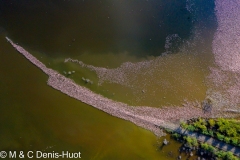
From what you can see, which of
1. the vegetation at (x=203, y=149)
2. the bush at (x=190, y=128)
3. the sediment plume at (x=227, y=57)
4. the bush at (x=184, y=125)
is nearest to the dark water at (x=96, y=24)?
the sediment plume at (x=227, y=57)

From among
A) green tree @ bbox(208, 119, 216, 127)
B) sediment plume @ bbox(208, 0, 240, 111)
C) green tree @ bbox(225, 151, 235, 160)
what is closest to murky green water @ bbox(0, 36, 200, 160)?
green tree @ bbox(208, 119, 216, 127)

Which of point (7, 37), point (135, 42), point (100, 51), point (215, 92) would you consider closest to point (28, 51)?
point (7, 37)

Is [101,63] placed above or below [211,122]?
above

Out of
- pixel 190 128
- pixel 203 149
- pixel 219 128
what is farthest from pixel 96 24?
pixel 203 149

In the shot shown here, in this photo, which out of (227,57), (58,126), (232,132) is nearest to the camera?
(232,132)

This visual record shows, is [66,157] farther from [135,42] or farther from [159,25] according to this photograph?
[159,25]

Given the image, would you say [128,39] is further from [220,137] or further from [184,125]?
[220,137]
